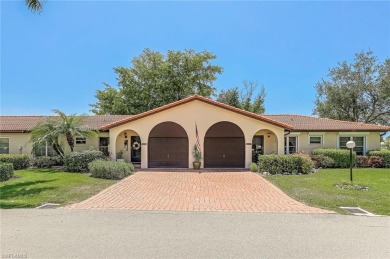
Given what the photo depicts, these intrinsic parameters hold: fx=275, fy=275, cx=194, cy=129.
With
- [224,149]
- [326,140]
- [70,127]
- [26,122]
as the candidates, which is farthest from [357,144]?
[26,122]

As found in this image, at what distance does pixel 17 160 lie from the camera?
1966 centimetres

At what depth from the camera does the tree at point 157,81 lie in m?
40.0

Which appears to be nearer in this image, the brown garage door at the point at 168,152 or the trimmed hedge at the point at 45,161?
the trimmed hedge at the point at 45,161

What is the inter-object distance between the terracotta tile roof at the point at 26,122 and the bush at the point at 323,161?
17675 millimetres

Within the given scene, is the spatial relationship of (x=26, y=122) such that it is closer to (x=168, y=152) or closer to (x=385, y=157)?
(x=168, y=152)

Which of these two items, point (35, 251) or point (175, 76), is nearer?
point (35, 251)

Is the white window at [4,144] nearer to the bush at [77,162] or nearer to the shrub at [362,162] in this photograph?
the bush at [77,162]

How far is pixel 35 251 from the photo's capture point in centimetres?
525

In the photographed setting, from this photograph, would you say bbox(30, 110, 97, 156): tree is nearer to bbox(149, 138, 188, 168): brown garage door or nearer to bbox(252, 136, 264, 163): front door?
bbox(149, 138, 188, 168): brown garage door

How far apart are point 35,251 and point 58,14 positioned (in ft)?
41.8

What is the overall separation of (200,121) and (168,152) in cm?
348

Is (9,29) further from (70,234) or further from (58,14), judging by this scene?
(70,234)

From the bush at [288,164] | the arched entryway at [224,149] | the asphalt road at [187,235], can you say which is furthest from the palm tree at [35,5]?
the bush at [288,164]

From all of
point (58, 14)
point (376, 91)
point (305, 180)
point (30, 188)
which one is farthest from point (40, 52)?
point (376, 91)
